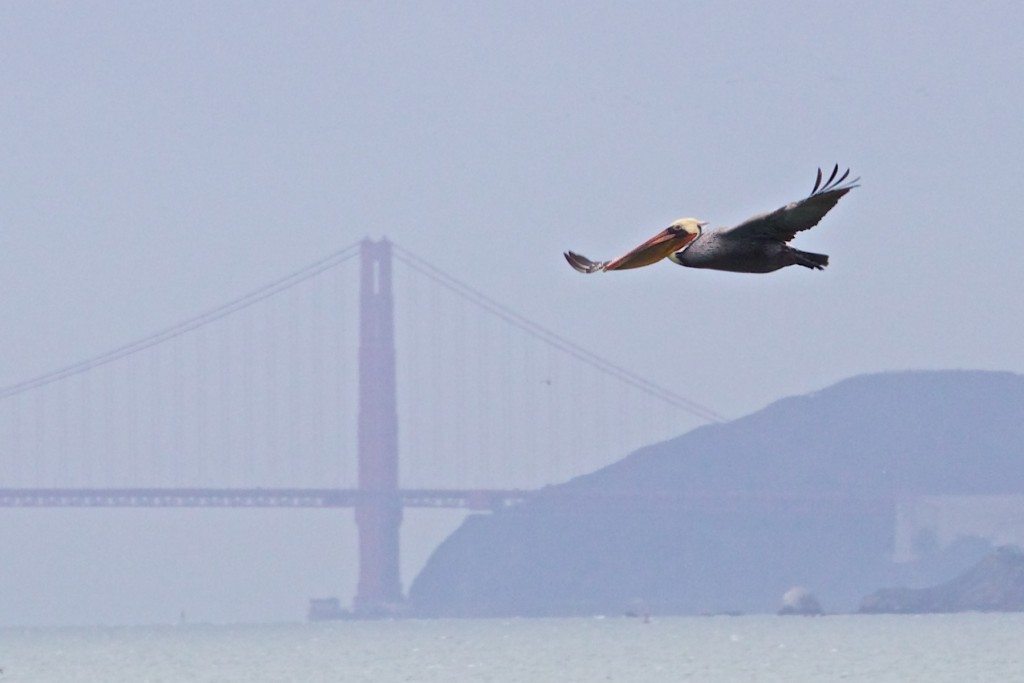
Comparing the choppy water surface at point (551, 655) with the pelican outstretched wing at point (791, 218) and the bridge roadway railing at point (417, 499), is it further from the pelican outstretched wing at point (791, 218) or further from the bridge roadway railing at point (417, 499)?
the pelican outstretched wing at point (791, 218)

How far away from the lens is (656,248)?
366 cm

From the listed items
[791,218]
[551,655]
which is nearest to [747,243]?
[791,218]

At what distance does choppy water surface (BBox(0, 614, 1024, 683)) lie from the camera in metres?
77.6

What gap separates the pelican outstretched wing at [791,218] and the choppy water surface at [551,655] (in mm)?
68100

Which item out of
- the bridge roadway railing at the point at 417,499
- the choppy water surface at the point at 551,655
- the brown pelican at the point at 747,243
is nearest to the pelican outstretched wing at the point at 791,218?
the brown pelican at the point at 747,243

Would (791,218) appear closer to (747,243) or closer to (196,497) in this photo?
(747,243)

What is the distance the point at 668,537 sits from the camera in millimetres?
199625

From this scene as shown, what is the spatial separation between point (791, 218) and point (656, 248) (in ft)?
0.80

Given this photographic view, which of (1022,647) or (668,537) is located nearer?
(1022,647)

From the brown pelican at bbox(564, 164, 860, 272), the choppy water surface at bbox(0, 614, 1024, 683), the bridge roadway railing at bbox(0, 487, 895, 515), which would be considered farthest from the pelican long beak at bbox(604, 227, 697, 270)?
the bridge roadway railing at bbox(0, 487, 895, 515)

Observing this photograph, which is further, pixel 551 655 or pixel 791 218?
pixel 551 655

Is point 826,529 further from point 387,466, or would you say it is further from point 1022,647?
point 1022,647

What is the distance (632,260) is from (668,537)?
197 m

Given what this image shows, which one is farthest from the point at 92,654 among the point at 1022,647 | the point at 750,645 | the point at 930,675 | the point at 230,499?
the point at 930,675
